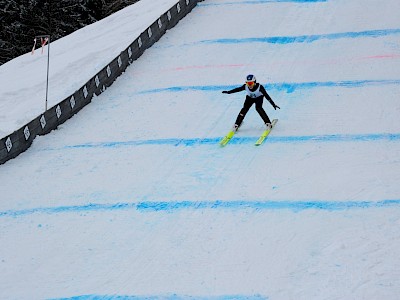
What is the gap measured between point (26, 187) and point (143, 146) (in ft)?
6.84

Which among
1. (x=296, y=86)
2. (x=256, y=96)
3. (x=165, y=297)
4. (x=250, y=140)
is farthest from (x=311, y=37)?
(x=165, y=297)

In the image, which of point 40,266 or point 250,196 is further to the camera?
point 250,196

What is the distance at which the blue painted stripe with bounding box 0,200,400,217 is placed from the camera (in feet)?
28.1

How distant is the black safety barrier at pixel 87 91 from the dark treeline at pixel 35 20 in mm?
9750

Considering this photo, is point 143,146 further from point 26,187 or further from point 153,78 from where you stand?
point 153,78

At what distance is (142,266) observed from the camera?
26.0 ft

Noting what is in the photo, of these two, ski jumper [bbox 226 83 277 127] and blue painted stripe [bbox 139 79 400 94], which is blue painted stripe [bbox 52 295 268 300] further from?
blue painted stripe [bbox 139 79 400 94]

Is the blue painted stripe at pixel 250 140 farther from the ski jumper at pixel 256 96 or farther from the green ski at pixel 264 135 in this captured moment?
the ski jumper at pixel 256 96

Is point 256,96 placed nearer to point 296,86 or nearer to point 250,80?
point 250,80

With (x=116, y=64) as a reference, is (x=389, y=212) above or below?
below

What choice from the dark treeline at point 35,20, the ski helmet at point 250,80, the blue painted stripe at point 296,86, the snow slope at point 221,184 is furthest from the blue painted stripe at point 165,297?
the dark treeline at point 35,20

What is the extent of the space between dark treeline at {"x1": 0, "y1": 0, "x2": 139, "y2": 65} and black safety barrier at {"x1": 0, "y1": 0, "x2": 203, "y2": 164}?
32.0ft

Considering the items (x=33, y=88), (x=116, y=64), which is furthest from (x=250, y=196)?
(x=33, y=88)

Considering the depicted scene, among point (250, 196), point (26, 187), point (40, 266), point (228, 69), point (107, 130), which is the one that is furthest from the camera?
point (228, 69)
